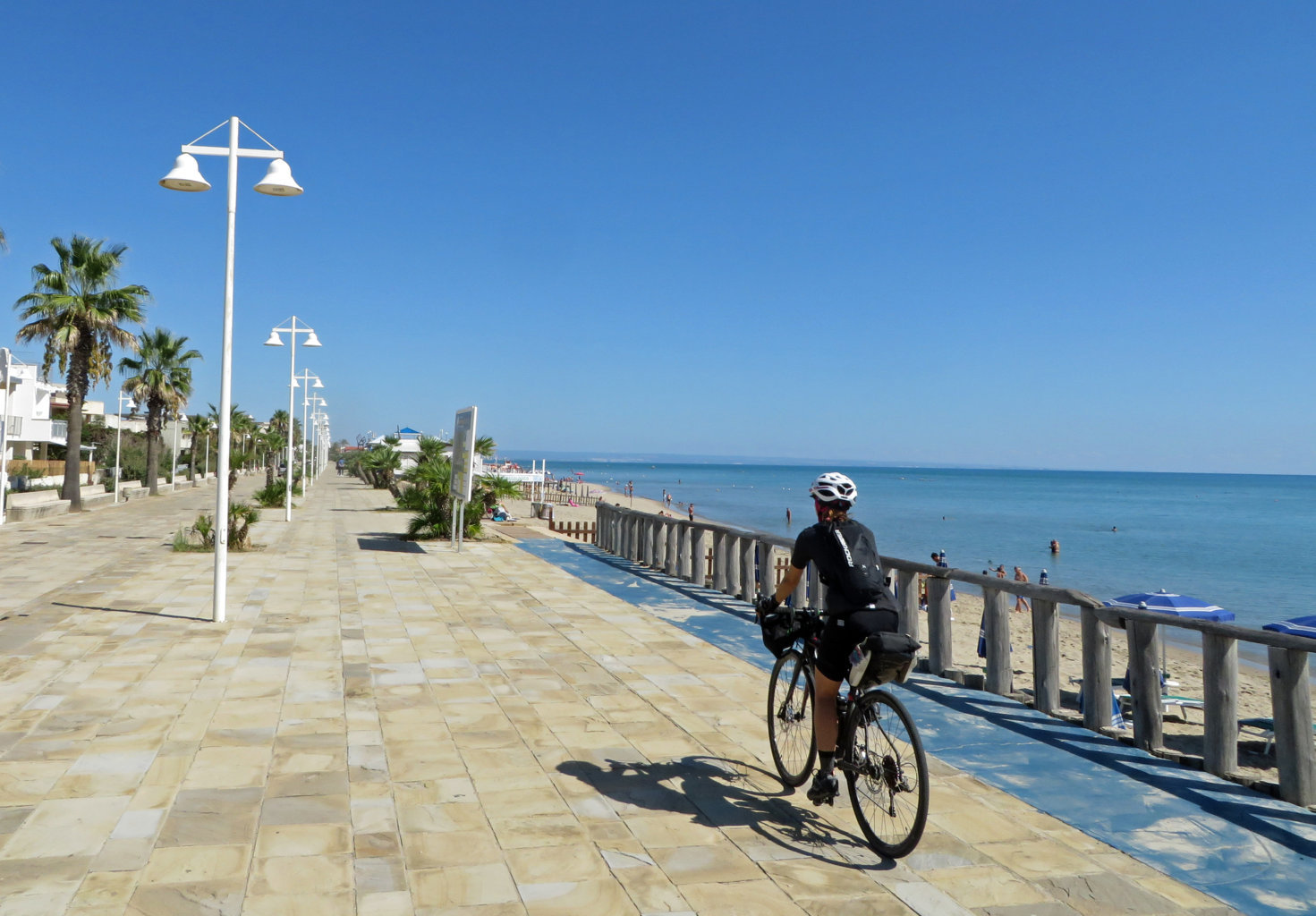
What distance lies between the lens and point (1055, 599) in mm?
6090

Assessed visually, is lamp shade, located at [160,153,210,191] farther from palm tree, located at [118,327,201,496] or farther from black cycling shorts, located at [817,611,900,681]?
palm tree, located at [118,327,201,496]

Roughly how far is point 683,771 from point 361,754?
6.07 feet

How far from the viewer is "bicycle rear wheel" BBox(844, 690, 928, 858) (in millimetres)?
3705

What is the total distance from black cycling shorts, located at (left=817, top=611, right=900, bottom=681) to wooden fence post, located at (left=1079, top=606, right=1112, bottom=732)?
2.55 metres

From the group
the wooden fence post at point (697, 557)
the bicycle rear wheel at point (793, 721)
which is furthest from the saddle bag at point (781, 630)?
the wooden fence post at point (697, 557)

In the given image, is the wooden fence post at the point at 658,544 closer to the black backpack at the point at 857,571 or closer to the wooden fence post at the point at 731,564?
the wooden fence post at the point at 731,564

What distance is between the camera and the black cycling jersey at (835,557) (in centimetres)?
402

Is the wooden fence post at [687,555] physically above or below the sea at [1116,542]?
above

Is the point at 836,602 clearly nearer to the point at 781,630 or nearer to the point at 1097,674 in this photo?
the point at 781,630

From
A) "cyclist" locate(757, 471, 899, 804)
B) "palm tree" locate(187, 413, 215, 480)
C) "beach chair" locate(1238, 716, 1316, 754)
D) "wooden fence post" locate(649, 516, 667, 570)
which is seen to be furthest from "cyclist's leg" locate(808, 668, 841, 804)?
"palm tree" locate(187, 413, 215, 480)

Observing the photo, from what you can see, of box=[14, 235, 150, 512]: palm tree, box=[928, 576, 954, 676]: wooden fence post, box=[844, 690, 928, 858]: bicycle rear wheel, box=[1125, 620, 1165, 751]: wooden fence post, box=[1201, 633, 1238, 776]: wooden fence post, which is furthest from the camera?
box=[14, 235, 150, 512]: palm tree

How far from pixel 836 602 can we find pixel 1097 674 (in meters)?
2.87

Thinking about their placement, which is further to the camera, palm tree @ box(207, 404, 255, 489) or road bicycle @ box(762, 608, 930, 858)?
palm tree @ box(207, 404, 255, 489)

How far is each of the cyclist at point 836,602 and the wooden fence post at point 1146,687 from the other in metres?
2.40
